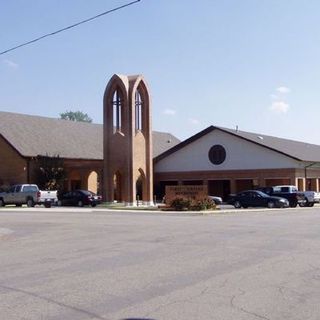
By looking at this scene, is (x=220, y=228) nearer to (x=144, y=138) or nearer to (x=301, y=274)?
(x=301, y=274)

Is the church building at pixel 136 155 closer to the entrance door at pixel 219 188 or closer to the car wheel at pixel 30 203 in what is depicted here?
the entrance door at pixel 219 188

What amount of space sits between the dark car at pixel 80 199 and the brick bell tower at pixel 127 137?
4.74 ft

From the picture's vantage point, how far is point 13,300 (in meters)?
8.56

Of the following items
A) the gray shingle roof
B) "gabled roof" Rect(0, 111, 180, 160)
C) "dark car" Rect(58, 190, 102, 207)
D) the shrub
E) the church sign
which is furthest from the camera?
the gray shingle roof

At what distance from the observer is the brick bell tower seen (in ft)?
154

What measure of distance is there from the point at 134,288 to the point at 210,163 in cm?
4941

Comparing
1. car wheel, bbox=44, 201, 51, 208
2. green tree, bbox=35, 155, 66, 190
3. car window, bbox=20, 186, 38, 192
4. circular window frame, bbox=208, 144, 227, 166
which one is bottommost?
car wheel, bbox=44, 201, 51, 208

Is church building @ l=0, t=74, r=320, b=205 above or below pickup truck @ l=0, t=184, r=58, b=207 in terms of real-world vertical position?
above

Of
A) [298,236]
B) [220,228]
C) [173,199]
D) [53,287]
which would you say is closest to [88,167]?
[173,199]

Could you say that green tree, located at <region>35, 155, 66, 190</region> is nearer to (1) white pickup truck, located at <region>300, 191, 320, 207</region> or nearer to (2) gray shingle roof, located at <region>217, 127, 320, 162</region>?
(2) gray shingle roof, located at <region>217, 127, 320, 162</region>

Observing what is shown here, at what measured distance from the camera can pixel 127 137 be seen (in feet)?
154

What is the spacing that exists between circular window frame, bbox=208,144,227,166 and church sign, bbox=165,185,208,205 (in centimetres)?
1922

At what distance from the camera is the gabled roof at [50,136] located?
53.4 meters

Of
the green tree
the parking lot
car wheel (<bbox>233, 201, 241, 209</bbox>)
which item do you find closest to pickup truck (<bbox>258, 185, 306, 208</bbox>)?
car wheel (<bbox>233, 201, 241, 209</bbox>)
